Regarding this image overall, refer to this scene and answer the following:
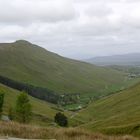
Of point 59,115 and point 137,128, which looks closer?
point 137,128

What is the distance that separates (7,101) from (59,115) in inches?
2460

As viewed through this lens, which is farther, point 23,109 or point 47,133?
point 23,109

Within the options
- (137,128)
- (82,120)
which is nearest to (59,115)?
(82,120)

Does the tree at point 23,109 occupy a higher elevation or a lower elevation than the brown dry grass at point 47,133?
higher

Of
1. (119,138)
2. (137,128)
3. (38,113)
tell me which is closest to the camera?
(119,138)

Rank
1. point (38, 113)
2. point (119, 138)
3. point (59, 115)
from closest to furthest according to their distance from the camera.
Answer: point (119, 138) < point (59, 115) < point (38, 113)

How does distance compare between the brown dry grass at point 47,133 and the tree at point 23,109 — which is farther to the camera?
the tree at point 23,109

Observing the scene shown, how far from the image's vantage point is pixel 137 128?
6022cm

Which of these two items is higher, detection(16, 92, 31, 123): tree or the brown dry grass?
detection(16, 92, 31, 123): tree

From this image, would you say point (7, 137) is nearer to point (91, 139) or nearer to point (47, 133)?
point (47, 133)

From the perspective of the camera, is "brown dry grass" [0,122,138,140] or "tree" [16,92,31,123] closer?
"brown dry grass" [0,122,138,140]

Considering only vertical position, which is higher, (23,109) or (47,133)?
(23,109)

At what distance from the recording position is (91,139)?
18.4 metres

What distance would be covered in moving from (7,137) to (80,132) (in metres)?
3.88
